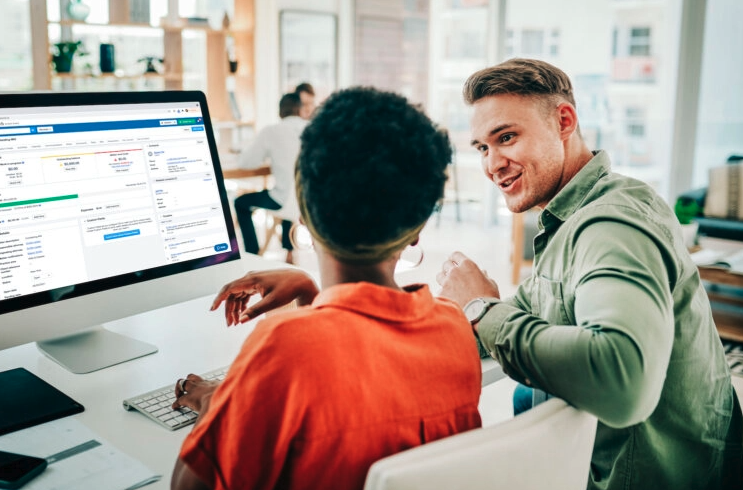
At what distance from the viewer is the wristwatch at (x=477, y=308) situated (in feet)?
3.55

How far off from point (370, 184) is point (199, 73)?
6.25 meters

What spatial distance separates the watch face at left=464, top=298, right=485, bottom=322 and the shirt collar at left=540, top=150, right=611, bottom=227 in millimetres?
256

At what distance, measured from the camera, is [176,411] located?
3.51 feet

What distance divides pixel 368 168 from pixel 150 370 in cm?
70

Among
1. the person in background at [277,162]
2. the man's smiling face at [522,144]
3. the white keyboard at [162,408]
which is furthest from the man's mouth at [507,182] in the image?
the person in background at [277,162]

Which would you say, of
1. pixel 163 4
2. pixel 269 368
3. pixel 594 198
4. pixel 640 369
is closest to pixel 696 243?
pixel 594 198

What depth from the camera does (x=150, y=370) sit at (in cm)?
125

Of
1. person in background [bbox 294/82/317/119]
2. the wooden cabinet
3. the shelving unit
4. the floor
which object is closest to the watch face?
the floor

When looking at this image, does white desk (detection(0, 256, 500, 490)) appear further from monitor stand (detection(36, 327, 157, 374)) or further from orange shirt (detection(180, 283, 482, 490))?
orange shirt (detection(180, 283, 482, 490))

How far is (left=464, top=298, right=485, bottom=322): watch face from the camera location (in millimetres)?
1135

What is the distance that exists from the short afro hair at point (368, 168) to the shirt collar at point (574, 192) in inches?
20.5

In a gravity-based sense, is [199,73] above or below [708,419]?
above

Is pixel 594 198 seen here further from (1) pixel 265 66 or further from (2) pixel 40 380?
(1) pixel 265 66

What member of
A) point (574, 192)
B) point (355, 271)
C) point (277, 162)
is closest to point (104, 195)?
point (355, 271)
